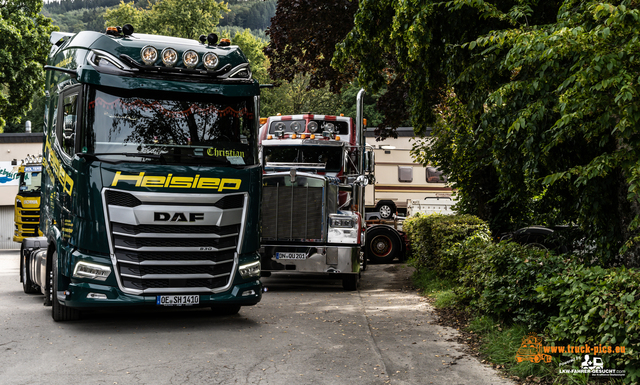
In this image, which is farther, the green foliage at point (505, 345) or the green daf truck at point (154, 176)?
the green daf truck at point (154, 176)

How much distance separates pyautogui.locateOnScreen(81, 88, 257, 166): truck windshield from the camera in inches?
303

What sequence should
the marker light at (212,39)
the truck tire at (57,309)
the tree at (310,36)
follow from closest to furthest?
the truck tire at (57,309), the marker light at (212,39), the tree at (310,36)

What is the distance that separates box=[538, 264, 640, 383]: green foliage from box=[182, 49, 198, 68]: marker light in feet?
16.4

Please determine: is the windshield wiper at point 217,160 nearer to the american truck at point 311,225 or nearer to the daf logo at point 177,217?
the daf logo at point 177,217

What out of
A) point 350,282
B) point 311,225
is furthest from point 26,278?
point 350,282

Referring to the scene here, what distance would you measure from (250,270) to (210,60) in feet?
9.23

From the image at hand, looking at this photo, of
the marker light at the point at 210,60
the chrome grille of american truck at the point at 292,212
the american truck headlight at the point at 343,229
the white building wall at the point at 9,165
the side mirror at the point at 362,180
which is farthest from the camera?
the white building wall at the point at 9,165

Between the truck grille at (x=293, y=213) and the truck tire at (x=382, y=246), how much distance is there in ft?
19.4

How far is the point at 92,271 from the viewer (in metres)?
7.59

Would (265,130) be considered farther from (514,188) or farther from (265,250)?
(514,188)

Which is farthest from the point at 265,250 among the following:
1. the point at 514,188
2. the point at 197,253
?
the point at 514,188

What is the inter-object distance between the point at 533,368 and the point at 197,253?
420cm

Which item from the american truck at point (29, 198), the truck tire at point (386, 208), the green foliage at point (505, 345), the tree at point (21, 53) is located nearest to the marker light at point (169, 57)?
the green foliage at point (505, 345)

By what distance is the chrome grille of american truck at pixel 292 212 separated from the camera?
12.3 metres
